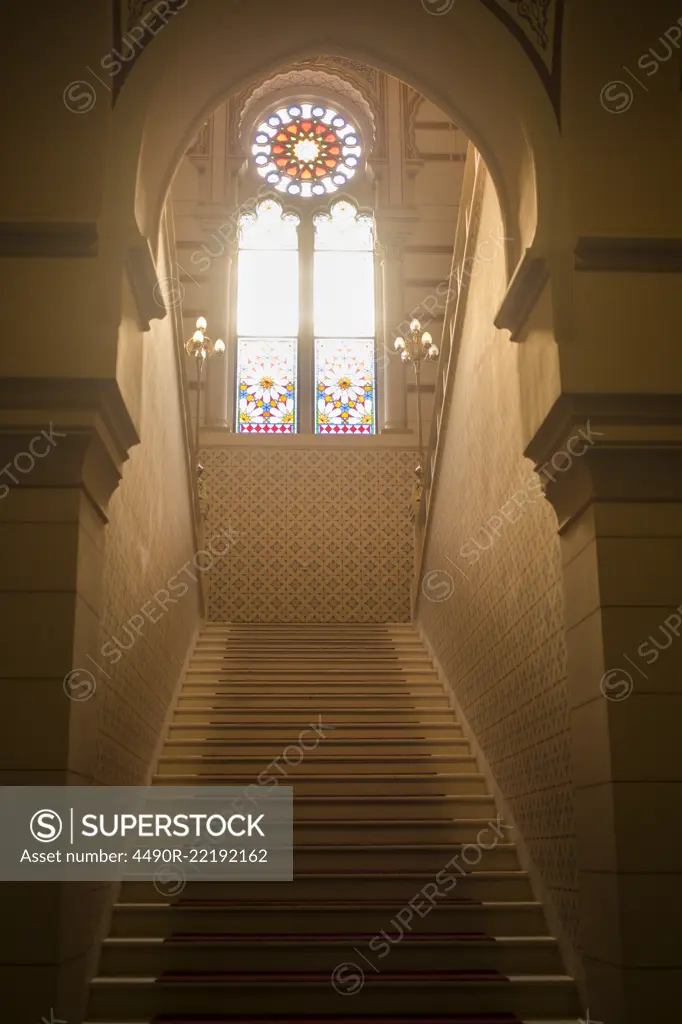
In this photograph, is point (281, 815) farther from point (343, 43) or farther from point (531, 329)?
point (343, 43)

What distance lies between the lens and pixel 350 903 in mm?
5105

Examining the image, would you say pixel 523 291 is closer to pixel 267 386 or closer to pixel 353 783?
pixel 353 783

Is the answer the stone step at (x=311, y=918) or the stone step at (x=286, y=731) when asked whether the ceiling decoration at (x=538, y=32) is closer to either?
the stone step at (x=311, y=918)

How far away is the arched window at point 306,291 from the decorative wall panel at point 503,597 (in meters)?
4.42

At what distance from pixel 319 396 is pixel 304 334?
2.77 feet

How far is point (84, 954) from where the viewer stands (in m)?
4.23

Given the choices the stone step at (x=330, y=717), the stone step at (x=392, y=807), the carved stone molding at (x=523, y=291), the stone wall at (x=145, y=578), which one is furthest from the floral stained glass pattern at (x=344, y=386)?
the carved stone molding at (x=523, y=291)

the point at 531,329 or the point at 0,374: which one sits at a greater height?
the point at 531,329

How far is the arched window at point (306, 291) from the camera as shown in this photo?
1260 cm

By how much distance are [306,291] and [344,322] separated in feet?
2.04

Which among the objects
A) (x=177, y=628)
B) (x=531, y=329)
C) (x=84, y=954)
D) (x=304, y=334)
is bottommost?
(x=84, y=954)

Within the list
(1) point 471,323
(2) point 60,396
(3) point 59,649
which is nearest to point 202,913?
(3) point 59,649

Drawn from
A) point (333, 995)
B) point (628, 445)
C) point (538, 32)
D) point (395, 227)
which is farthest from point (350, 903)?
point (395, 227)

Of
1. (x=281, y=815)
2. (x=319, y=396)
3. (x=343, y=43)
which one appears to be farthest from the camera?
(x=319, y=396)
